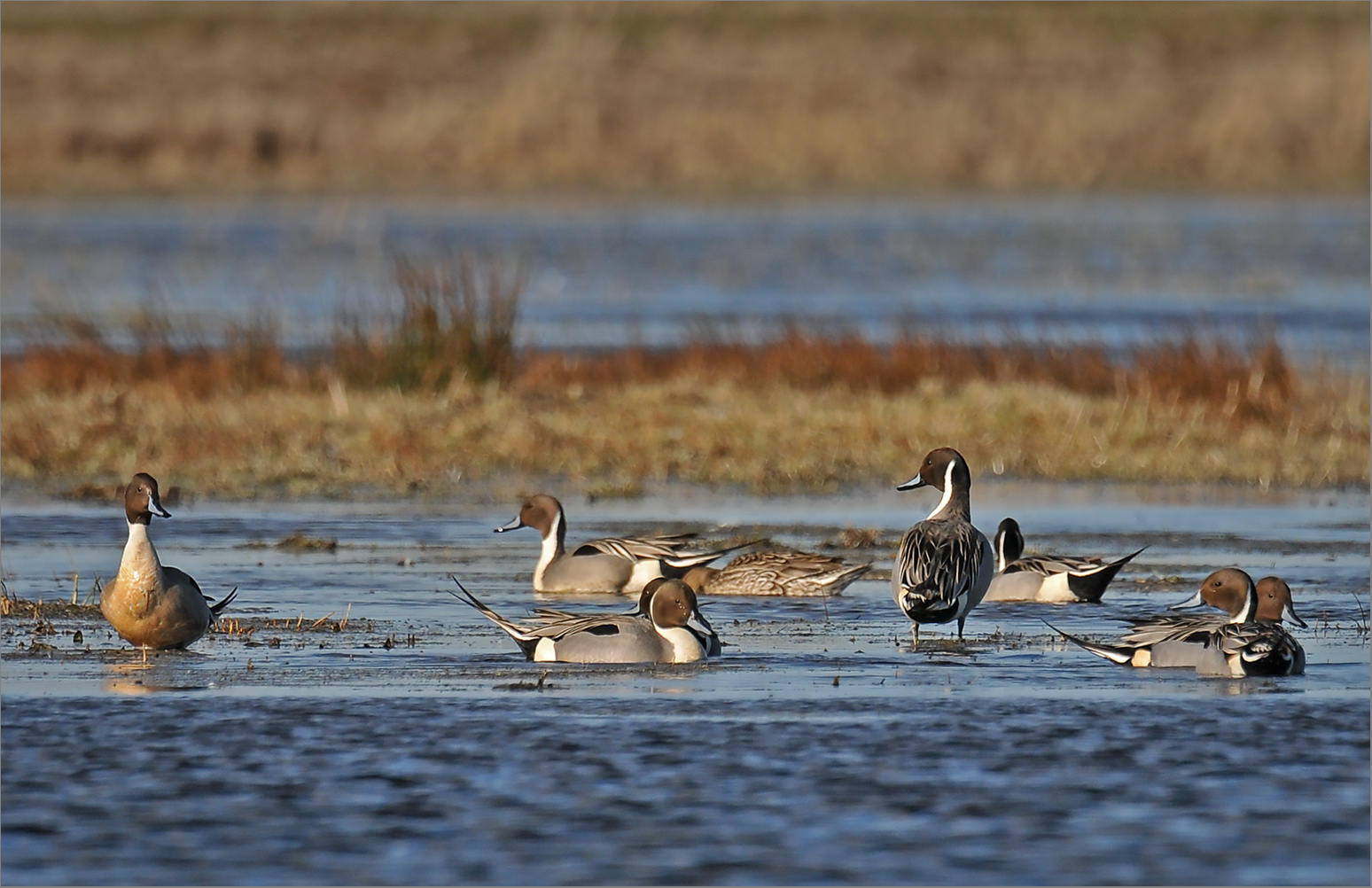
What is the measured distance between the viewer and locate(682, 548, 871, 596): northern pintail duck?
11453 mm

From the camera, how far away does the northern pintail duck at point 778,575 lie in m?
11.5

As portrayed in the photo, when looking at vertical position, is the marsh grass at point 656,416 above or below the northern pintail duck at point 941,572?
above

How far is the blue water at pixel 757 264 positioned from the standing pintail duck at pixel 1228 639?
31.4 feet

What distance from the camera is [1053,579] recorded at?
1129cm

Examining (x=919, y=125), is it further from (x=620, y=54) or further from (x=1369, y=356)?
(x=1369, y=356)

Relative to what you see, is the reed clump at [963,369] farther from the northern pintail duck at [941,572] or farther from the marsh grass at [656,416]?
the northern pintail duck at [941,572]

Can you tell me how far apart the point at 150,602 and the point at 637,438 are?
24.2 feet

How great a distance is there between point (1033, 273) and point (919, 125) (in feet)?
55.2

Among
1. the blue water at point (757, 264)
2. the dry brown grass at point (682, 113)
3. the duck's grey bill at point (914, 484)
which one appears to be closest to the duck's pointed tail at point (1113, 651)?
the duck's grey bill at point (914, 484)

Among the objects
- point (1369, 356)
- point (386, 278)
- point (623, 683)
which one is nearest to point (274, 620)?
point (623, 683)

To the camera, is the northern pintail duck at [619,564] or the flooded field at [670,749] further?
the northern pintail duck at [619,564]

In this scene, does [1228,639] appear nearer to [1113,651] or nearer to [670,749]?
[1113,651]

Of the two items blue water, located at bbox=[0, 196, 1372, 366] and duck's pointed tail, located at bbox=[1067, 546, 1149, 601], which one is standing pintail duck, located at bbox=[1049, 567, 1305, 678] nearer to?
duck's pointed tail, located at bbox=[1067, 546, 1149, 601]

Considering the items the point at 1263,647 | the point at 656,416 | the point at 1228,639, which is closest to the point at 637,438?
the point at 656,416
